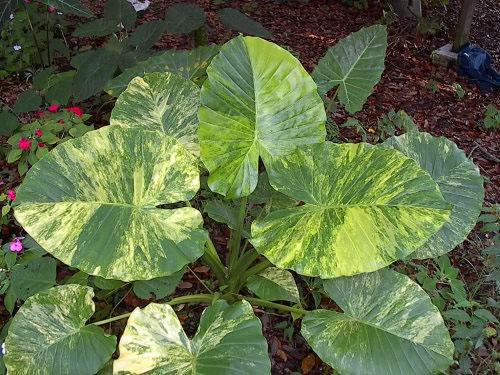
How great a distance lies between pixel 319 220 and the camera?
1395 millimetres

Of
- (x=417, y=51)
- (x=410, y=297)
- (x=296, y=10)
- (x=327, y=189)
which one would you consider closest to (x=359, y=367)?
(x=410, y=297)

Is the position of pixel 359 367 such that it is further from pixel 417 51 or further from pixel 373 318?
pixel 417 51

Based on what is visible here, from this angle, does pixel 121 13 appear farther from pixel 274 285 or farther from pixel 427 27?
pixel 427 27

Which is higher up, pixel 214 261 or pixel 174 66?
pixel 174 66

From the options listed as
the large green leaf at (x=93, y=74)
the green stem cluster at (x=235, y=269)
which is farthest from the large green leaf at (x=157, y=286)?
the large green leaf at (x=93, y=74)

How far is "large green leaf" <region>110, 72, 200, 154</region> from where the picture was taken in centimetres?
174

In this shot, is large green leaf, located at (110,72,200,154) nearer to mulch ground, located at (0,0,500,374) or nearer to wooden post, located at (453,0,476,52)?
mulch ground, located at (0,0,500,374)

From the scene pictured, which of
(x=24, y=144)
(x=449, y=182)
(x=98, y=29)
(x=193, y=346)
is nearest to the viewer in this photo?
(x=193, y=346)

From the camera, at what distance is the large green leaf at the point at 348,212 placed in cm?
131


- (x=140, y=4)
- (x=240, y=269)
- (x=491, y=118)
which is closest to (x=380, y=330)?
(x=240, y=269)

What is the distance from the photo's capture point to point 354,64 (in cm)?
199

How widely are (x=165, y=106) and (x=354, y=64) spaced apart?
766 mm

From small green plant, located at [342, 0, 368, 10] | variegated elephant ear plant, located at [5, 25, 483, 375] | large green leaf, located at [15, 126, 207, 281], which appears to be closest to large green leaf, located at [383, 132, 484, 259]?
variegated elephant ear plant, located at [5, 25, 483, 375]

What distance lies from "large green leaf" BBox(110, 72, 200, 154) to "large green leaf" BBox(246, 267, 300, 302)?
0.47 meters
